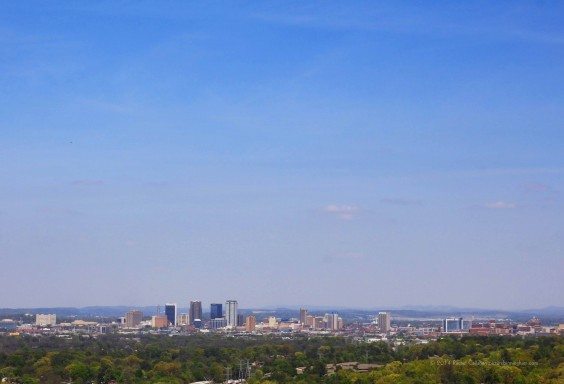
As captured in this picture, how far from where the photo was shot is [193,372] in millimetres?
54062

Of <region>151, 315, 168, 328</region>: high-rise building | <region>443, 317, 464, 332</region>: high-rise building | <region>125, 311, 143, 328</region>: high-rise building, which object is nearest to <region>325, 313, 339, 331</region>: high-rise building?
<region>443, 317, 464, 332</region>: high-rise building

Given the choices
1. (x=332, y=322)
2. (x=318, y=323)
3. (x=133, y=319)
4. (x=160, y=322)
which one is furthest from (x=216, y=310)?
(x=332, y=322)

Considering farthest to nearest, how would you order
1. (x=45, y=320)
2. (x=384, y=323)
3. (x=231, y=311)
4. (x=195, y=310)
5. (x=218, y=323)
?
(x=195, y=310) → (x=231, y=311) → (x=45, y=320) → (x=218, y=323) → (x=384, y=323)

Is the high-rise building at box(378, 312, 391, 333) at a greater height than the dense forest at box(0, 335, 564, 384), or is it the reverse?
the dense forest at box(0, 335, 564, 384)

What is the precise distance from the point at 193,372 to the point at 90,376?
6219 millimetres

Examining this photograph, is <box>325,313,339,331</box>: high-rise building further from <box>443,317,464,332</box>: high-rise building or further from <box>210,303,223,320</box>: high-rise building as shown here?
<box>210,303,223,320</box>: high-rise building

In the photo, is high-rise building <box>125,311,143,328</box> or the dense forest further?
high-rise building <box>125,311,143,328</box>

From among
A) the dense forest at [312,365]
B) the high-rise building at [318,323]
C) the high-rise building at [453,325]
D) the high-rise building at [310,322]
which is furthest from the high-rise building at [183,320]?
the dense forest at [312,365]

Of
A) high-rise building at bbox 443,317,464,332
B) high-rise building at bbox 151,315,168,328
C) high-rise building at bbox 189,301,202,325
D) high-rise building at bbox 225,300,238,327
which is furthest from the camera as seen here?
high-rise building at bbox 189,301,202,325

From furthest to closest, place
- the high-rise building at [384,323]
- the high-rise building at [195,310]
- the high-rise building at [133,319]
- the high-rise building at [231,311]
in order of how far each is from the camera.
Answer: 1. the high-rise building at [195,310]
2. the high-rise building at [231,311]
3. the high-rise building at [133,319]
4. the high-rise building at [384,323]

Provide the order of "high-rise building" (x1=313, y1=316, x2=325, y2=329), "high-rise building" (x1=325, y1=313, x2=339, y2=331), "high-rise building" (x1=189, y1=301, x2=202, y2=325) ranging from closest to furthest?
"high-rise building" (x1=325, y1=313, x2=339, y2=331) → "high-rise building" (x1=313, y1=316, x2=325, y2=329) → "high-rise building" (x1=189, y1=301, x2=202, y2=325)

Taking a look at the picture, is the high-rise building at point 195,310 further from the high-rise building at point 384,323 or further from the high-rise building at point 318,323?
the high-rise building at point 384,323

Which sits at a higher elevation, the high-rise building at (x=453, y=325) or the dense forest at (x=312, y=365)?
the dense forest at (x=312, y=365)

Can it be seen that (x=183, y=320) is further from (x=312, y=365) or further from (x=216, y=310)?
(x=312, y=365)
